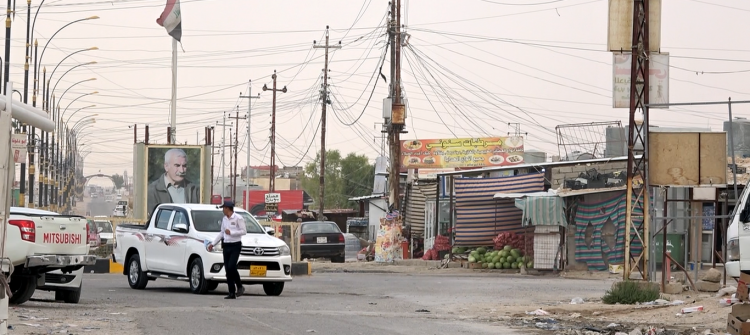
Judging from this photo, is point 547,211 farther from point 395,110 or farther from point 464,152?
point 464,152

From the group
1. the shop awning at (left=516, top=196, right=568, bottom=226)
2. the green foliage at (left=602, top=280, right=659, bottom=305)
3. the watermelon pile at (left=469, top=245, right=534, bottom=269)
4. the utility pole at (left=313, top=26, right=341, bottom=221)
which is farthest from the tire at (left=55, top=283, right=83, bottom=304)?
the utility pole at (left=313, top=26, right=341, bottom=221)

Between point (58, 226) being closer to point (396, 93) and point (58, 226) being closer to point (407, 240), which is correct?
point (396, 93)

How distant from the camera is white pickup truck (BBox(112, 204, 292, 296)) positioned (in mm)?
19047

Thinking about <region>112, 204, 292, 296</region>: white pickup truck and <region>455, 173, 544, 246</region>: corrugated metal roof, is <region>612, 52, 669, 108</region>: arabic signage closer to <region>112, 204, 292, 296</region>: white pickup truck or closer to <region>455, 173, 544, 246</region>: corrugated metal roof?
<region>112, 204, 292, 296</region>: white pickup truck

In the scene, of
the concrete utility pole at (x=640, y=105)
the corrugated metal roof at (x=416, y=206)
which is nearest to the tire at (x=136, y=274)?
the concrete utility pole at (x=640, y=105)

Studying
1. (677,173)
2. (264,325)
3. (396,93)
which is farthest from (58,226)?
(396,93)

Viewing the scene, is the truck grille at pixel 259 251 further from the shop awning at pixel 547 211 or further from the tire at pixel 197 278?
the shop awning at pixel 547 211

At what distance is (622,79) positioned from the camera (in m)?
20.4

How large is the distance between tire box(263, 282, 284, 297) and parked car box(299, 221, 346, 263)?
19596 millimetres

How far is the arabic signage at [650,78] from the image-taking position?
19.5 m

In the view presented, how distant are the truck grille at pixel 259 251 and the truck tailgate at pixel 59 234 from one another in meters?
4.01

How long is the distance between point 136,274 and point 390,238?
59.6 ft

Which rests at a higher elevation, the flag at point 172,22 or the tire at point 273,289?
the flag at point 172,22

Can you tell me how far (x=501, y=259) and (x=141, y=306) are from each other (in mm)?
19183
